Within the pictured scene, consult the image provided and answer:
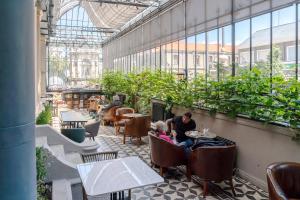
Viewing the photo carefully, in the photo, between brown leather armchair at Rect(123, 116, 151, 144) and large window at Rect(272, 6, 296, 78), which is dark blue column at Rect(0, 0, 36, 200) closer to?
large window at Rect(272, 6, 296, 78)

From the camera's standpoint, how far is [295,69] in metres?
4.71

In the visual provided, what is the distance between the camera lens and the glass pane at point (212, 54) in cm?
704

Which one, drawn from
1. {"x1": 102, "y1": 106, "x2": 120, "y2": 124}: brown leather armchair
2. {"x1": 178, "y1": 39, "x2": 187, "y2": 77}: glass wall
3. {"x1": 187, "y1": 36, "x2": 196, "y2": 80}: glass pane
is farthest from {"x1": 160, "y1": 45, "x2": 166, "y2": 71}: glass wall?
{"x1": 102, "y1": 106, "x2": 120, "y2": 124}: brown leather armchair

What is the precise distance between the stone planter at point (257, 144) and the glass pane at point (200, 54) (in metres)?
2.05

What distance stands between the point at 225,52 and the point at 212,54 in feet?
1.97

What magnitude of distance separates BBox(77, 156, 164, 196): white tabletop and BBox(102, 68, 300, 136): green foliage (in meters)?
2.40

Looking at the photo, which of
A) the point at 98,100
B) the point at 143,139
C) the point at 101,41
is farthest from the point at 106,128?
the point at 101,41

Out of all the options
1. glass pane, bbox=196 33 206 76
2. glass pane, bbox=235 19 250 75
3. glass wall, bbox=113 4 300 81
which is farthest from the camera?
glass pane, bbox=196 33 206 76

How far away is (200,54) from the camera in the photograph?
794 centimetres

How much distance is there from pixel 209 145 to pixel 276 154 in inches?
43.3

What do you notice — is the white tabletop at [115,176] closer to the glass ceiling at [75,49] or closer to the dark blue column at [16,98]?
the dark blue column at [16,98]

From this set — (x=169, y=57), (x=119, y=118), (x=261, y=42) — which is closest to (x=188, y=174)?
(x=261, y=42)

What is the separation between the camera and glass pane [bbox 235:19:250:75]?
597cm

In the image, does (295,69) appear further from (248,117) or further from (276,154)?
(276,154)
